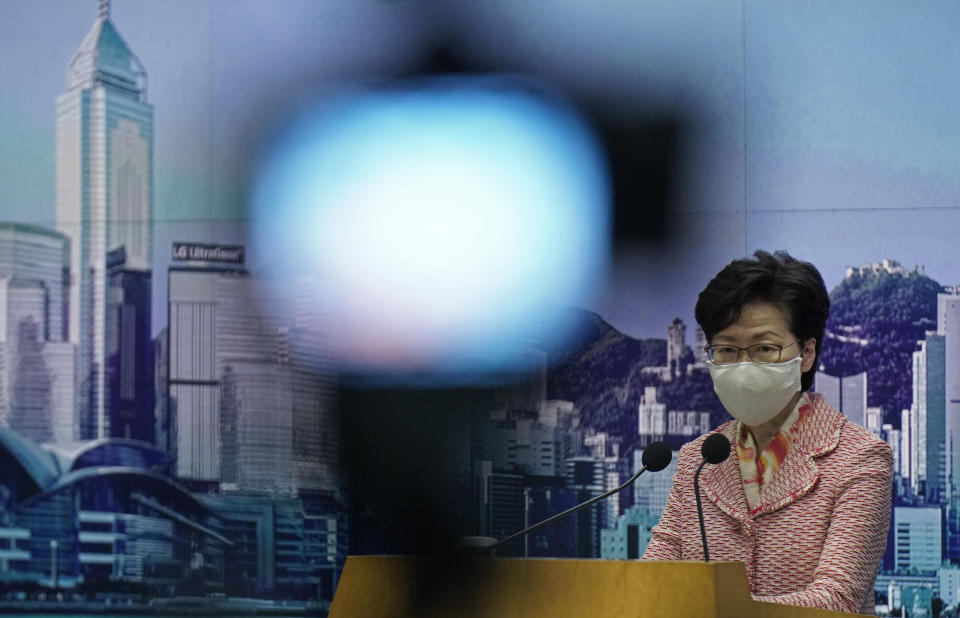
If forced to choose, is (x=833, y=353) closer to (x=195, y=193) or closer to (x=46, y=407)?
(x=46, y=407)

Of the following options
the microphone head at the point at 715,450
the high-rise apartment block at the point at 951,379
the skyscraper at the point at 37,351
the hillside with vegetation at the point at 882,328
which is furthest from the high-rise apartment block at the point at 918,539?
the skyscraper at the point at 37,351

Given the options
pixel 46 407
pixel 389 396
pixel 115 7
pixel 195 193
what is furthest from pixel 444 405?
pixel 46 407

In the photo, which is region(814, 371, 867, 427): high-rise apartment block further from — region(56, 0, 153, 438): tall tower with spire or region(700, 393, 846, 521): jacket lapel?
region(56, 0, 153, 438): tall tower with spire

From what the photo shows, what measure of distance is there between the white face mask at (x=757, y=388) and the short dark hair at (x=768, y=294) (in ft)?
0.23

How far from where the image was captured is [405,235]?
566mm

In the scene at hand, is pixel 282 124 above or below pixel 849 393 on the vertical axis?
above

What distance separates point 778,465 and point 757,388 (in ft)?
0.39

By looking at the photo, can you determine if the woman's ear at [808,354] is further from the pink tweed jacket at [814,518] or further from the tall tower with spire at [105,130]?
the tall tower with spire at [105,130]

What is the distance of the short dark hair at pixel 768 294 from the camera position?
1.83 m

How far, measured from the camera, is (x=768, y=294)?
1.85 metres

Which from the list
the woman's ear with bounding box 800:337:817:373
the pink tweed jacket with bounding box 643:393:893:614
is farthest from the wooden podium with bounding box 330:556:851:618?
the woman's ear with bounding box 800:337:817:373

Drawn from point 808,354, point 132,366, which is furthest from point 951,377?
point 132,366

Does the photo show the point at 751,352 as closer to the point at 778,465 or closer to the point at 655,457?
the point at 778,465

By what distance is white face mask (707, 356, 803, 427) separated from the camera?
1809 mm
